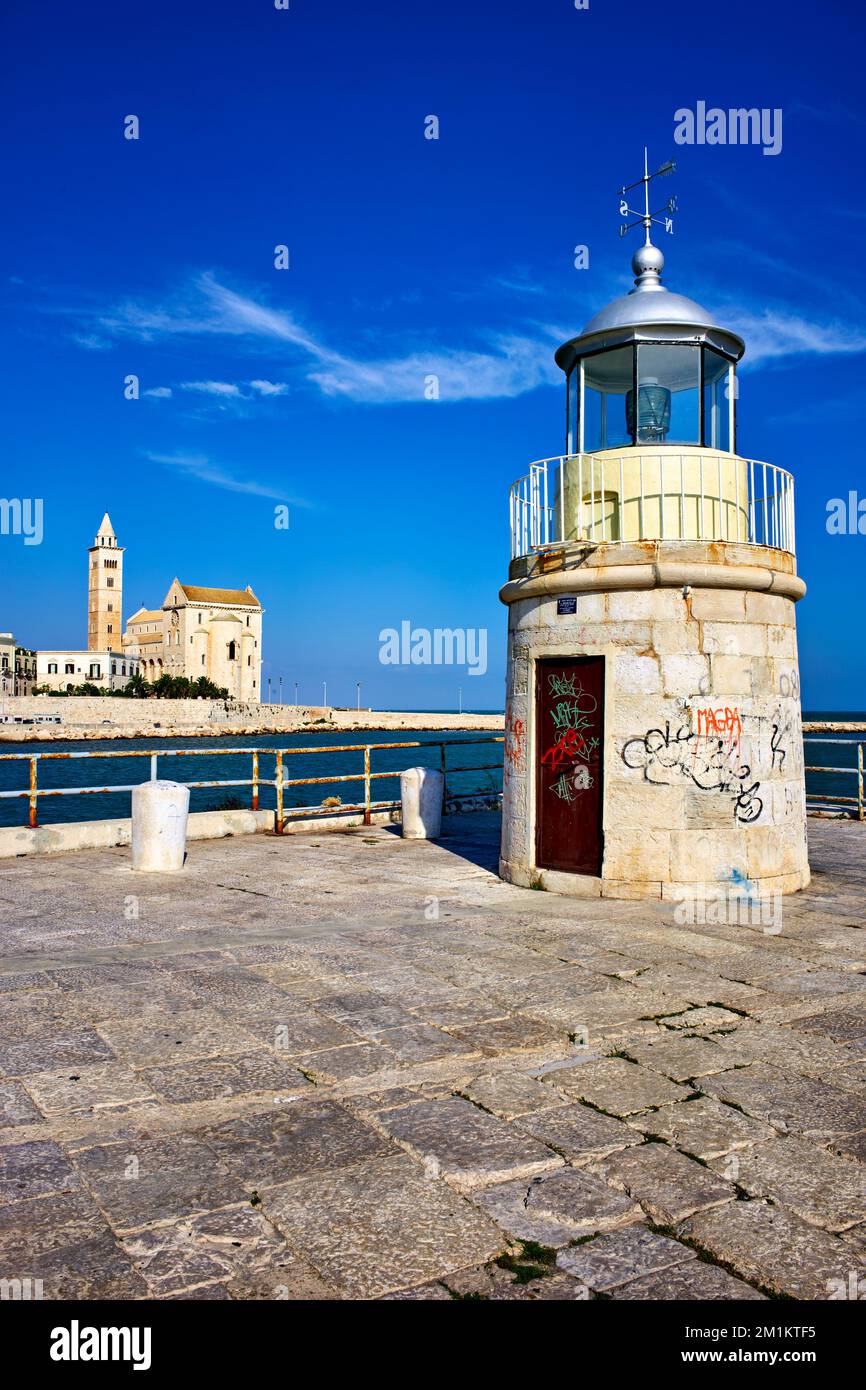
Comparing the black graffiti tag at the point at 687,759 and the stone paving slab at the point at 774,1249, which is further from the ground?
the black graffiti tag at the point at 687,759

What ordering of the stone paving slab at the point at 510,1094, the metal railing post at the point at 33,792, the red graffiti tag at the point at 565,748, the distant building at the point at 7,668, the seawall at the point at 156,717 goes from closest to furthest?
1. the stone paving slab at the point at 510,1094
2. the red graffiti tag at the point at 565,748
3. the metal railing post at the point at 33,792
4. the seawall at the point at 156,717
5. the distant building at the point at 7,668

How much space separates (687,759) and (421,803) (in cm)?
485

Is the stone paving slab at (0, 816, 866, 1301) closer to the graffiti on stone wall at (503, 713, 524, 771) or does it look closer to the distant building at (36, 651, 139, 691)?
the graffiti on stone wall at (503, 713, 524, 771)

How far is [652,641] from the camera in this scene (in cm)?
816

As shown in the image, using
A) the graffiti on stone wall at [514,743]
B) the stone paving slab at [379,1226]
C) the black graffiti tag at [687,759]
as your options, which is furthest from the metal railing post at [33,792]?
the stone paving slab at [379,1226]

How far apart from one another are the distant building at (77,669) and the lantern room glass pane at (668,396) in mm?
126845

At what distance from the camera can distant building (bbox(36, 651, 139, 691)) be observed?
129 metres

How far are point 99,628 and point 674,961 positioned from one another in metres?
149

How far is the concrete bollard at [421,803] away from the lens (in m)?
12.2

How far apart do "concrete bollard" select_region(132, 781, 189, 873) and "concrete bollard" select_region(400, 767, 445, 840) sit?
3.42 metres

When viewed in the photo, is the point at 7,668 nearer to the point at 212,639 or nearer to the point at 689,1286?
the point at 212,639

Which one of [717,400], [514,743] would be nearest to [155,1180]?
[514,743]

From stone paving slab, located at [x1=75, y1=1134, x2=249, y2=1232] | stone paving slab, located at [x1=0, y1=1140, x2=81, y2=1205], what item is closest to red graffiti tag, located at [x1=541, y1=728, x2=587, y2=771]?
stone paving slab, located at [x1=75, y1=1134, x2=249, y2=1232]

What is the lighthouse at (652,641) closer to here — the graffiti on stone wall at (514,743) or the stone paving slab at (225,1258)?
the graffiti on stone wall at (514,743)
